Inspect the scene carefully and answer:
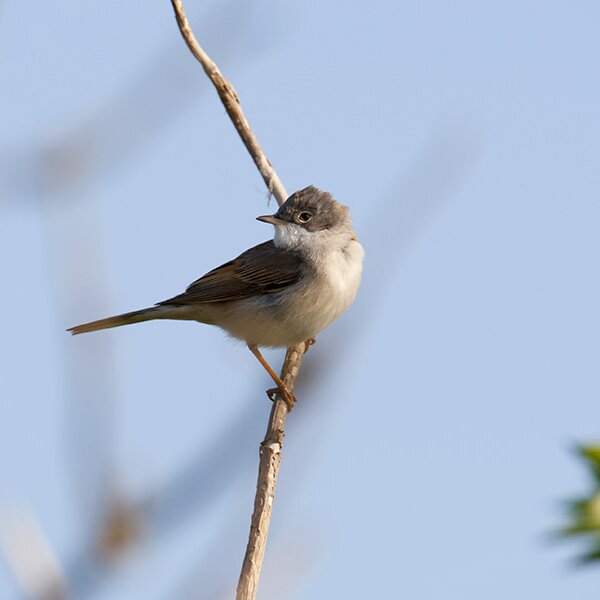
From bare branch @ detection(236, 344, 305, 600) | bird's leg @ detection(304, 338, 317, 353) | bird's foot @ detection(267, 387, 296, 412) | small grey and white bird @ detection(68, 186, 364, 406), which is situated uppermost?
small grey and white bird @ detection(68, 186, 364, 406)

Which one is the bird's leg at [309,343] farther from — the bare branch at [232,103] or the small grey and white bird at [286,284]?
the bare branch at [232,103]

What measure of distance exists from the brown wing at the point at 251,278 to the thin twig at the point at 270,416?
1.57ft

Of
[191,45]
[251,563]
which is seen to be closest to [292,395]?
[191,45]

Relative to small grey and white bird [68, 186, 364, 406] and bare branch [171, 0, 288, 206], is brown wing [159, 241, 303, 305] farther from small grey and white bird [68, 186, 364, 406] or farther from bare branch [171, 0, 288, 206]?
bare branch [171, 0, 288, 206]

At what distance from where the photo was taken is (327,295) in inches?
258

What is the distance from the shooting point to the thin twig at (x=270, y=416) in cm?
312

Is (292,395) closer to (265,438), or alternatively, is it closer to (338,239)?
(265,438)

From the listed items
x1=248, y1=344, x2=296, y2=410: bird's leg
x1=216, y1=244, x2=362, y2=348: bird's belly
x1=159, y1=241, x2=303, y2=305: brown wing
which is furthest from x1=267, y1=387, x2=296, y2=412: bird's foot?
x1=159, y1=241, x2=303, y2=305: brown wing

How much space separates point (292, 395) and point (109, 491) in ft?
13.6

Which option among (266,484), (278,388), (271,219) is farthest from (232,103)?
(266,484)

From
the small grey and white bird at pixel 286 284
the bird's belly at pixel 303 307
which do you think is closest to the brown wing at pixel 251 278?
the small grey and white bird at pixel 286 284

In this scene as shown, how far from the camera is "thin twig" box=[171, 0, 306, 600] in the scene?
123 inches

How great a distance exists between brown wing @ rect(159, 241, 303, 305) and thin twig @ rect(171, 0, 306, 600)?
18.8 inches

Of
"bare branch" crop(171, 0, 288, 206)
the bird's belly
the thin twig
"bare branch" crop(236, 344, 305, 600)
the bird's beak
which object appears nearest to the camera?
"bare branch" crop(236, 344, 305, 600)
